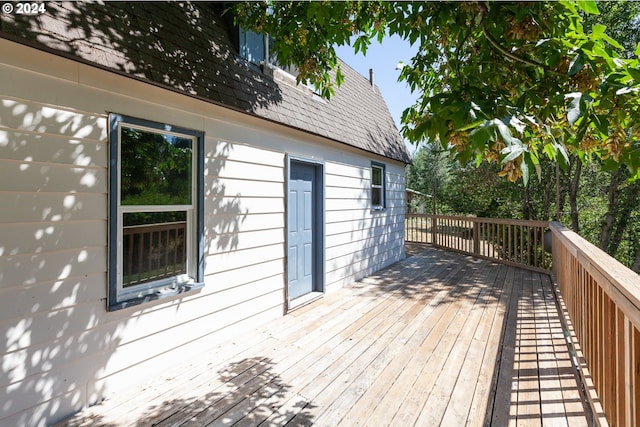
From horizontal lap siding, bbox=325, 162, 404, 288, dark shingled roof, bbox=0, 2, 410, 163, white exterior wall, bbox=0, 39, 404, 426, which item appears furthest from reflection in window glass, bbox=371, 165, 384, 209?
white exterior wall, bbox=0, 39, 404, 426

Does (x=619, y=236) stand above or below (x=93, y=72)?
below

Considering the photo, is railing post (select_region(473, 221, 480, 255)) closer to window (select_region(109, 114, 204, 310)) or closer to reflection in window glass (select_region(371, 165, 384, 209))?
reflection in window glass (select_region(371, 165, 384, 209))

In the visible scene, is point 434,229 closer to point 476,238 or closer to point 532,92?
point 476,238

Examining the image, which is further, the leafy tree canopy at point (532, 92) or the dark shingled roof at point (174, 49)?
the dark shingled roof at point (174, 49)

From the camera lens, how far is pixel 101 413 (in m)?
2.38

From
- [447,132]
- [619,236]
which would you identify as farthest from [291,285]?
[619,236]

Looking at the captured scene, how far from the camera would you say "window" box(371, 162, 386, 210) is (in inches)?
289

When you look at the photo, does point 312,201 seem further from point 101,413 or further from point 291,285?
point 101,413

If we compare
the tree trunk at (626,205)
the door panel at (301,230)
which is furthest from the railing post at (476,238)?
the door panel at (301,230)

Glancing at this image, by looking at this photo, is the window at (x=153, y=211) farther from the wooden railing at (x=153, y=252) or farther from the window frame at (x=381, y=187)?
the window frame at (x=381, y=187)

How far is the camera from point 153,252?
2.99m

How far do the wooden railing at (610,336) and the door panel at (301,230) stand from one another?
3375 millimetres

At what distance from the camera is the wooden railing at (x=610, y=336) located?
1.49 m

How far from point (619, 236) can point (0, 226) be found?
50.5 ft
